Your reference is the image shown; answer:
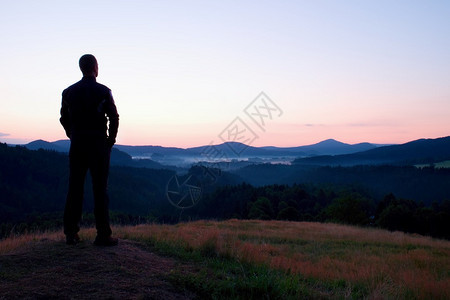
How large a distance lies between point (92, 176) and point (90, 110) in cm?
100

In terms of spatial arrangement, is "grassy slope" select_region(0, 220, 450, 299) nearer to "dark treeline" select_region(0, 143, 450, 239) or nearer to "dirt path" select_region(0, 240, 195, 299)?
"dirt path" select_region(0, 240, 195, 299)

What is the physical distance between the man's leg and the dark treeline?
43767mm

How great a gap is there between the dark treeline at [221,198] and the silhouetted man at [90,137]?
144 ft

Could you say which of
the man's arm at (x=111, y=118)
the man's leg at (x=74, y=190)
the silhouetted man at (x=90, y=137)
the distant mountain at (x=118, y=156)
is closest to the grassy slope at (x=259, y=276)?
the man's leg at (x=74, y=190)

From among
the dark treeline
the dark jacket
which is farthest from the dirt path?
the dark treeline

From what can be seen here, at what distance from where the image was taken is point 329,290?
16.9 feet

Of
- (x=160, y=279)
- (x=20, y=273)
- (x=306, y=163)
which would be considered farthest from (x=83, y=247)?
(x=306, y=163)

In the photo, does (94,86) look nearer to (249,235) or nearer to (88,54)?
→ (88,54)

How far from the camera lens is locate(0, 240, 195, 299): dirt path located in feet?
11.7

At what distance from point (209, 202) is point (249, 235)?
80278 millimetres

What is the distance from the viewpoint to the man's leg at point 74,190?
17.0 ft

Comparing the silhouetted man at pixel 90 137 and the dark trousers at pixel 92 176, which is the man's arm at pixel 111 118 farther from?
the dark trousers at pixel 92 176

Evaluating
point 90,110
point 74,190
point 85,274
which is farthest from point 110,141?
point 85,274

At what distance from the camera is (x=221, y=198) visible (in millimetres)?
91312
